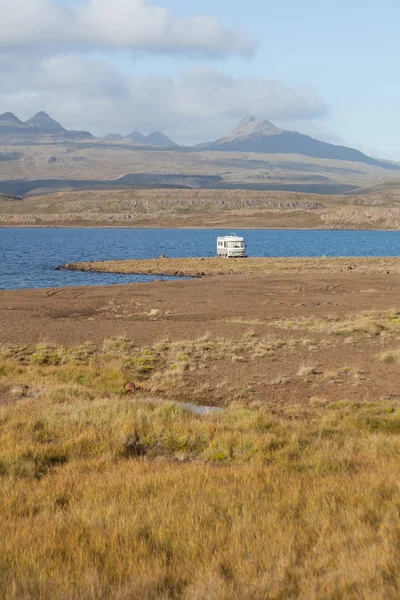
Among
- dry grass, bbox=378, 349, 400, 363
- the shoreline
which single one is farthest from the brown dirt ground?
the shoreline

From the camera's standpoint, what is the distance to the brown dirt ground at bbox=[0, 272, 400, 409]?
20.6 metres

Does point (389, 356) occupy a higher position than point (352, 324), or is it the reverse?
point (389, 356)

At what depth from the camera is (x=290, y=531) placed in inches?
315

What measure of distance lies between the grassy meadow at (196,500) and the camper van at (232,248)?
216ft

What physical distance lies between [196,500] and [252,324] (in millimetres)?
23506

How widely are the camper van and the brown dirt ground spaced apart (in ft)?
85.2

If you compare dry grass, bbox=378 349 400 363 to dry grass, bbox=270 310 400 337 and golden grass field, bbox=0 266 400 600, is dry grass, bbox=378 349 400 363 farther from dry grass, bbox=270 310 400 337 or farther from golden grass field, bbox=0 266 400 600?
dry grass, bbox=270 310 400 337

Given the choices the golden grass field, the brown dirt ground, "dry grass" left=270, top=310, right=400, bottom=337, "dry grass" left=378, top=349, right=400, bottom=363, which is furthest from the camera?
"dry grass" left=270, top=310, right=400, bottom=337

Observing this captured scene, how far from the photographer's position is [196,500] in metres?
9.23

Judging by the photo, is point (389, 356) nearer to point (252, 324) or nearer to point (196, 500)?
point (252, 324)

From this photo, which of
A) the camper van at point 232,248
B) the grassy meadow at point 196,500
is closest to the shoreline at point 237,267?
the camper van at point 232,248

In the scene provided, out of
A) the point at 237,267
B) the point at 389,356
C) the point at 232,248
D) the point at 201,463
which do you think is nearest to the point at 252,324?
the point at 389,356

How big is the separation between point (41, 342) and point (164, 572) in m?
21.7

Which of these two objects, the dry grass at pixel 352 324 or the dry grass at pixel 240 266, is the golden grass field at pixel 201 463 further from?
the dry grass at pixel 240 266
